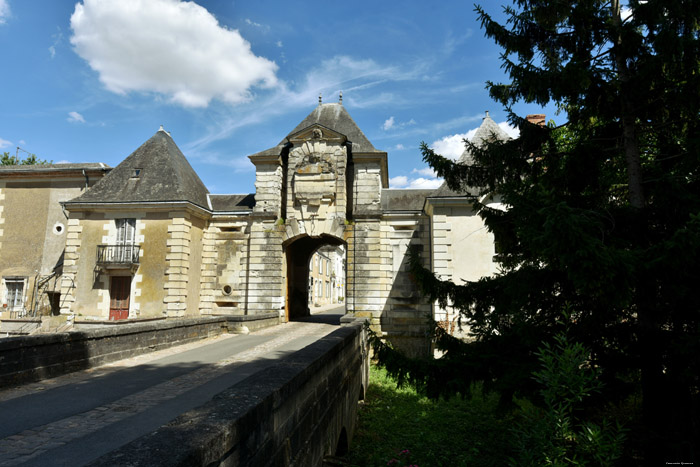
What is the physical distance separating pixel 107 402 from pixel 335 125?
1498 centimetres

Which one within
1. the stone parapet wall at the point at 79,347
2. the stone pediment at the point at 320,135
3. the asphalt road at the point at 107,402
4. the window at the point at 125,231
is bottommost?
the asphalt road at the point at 107,402

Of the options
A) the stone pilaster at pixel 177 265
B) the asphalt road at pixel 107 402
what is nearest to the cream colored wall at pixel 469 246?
the asphalt road at pixel 107 402

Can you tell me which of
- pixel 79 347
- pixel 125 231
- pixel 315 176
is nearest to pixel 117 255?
pixel 125 231

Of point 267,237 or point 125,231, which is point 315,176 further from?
point 125,231

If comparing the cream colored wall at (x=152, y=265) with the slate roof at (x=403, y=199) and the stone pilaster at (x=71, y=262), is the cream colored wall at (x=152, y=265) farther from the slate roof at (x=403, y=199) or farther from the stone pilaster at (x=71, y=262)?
the slate roof at (x=403, y=199)

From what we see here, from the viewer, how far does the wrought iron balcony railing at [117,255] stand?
53.5ft

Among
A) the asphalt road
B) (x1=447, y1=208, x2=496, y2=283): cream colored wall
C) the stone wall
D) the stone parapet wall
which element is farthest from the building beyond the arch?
the stone wall

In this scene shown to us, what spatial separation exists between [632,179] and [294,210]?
12.8 metres

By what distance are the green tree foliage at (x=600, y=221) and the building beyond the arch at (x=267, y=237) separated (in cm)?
885

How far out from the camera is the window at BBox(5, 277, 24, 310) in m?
20.0

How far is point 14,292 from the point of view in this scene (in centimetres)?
2016

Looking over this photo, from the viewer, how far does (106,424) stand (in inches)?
181

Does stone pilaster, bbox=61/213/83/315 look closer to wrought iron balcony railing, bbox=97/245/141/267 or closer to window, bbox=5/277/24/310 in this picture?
wrought iron balcony railing, bbox=97/245/141/267

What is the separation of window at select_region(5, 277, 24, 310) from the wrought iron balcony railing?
706 cm
